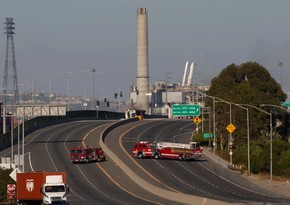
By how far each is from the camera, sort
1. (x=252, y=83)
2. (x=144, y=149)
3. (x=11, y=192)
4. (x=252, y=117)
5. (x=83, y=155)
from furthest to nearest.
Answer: (x=252, y=83) → (x=252, y=117) → (x=144, y=149) → (x=83, y=155) → (x=11, y=192)

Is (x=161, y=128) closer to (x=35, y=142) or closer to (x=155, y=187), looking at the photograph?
(x=35, y=142)

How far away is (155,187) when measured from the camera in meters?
87.6

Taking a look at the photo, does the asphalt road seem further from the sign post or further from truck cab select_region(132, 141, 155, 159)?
the sign post

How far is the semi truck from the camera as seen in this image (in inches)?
2677

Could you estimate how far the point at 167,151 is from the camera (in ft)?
392

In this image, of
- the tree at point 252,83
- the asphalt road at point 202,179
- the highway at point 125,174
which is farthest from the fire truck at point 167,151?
the tree at point 252,83

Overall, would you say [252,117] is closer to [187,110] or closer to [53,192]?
[187,110]

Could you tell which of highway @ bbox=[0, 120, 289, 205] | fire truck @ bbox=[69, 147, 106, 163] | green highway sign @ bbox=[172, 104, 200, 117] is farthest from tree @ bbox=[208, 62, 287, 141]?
fire truck @ bbox=[69, 147, 106, 163]

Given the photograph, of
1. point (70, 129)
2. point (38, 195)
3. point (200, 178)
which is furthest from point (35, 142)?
point (38, 195)

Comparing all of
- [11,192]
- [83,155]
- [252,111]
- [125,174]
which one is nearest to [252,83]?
[252,111]

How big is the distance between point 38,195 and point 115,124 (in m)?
94.8

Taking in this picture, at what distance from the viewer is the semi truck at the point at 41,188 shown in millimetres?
68000

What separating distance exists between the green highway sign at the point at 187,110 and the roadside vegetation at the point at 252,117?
3474 mm

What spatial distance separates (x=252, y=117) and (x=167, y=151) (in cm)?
2468
